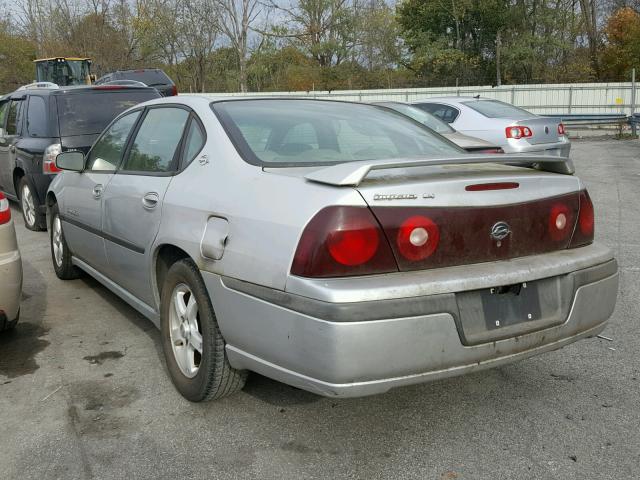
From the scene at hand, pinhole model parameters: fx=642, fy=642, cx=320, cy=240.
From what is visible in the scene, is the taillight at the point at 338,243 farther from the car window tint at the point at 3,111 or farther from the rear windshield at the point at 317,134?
the car window tint at the point at 3,111

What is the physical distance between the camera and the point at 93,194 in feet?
14.3

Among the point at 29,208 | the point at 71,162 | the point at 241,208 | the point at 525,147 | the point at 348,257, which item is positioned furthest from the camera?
the point at 525,147

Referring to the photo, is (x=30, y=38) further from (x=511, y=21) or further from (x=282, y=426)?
(x=282, y=426)

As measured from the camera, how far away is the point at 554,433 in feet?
9.36

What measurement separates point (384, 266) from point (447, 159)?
0.57 metres

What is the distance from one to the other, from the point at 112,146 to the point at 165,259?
1418mm

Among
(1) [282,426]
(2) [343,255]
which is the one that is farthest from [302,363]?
(1) [282,426]

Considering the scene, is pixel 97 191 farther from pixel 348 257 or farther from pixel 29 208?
pixel 29 208

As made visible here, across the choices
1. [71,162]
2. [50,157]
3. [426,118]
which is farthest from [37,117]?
[426,118]

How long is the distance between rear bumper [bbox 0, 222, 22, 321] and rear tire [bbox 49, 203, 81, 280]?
57.1 inches

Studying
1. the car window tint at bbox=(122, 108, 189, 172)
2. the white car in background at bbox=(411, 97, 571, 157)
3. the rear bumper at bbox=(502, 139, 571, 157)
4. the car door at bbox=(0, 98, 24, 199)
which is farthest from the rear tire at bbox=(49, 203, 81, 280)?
the rear bumper at bbox=(502, 139, 571, 157)

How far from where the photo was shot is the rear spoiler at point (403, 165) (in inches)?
96.6

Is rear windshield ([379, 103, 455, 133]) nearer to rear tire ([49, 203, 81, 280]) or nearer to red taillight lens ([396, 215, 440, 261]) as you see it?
rear tire ([49, 203, 81, 280])

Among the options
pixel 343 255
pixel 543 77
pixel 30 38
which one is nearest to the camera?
pixel 343 255
